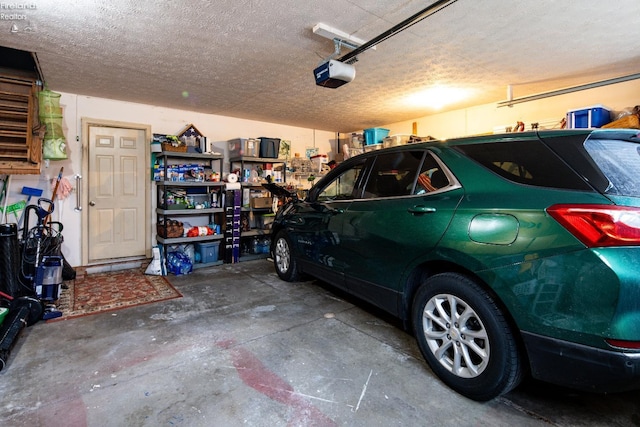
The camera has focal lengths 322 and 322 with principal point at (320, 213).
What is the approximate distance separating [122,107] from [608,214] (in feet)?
19.1

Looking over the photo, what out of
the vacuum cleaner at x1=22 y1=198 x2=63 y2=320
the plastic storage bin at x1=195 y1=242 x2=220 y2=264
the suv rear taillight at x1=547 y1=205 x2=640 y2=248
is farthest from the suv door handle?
the plastic storage bin at x1=195 y1=242 x2=220 y2=264

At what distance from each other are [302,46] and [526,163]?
2.28m

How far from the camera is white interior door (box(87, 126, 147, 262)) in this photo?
482 cm

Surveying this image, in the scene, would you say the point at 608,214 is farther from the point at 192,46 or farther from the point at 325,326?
the point at 192,46

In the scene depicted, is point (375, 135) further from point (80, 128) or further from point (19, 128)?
point (19, 128)

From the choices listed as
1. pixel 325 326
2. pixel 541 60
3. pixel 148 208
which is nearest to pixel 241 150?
pixel 148 208

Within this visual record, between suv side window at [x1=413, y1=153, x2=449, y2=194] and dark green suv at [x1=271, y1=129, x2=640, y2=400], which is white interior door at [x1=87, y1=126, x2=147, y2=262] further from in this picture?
suv side window at [x1=413, y1=153, x2=449, y2=194]

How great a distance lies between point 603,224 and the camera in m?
1.32

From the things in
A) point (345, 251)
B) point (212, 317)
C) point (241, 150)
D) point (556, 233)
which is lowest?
point (212, 317)

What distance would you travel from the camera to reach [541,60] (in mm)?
3357

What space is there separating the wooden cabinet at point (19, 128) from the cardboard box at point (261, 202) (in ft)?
9.38

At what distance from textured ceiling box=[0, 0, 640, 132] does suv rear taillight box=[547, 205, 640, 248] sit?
1.83 m

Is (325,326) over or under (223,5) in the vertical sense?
under

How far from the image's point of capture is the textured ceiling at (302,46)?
7.99ft
